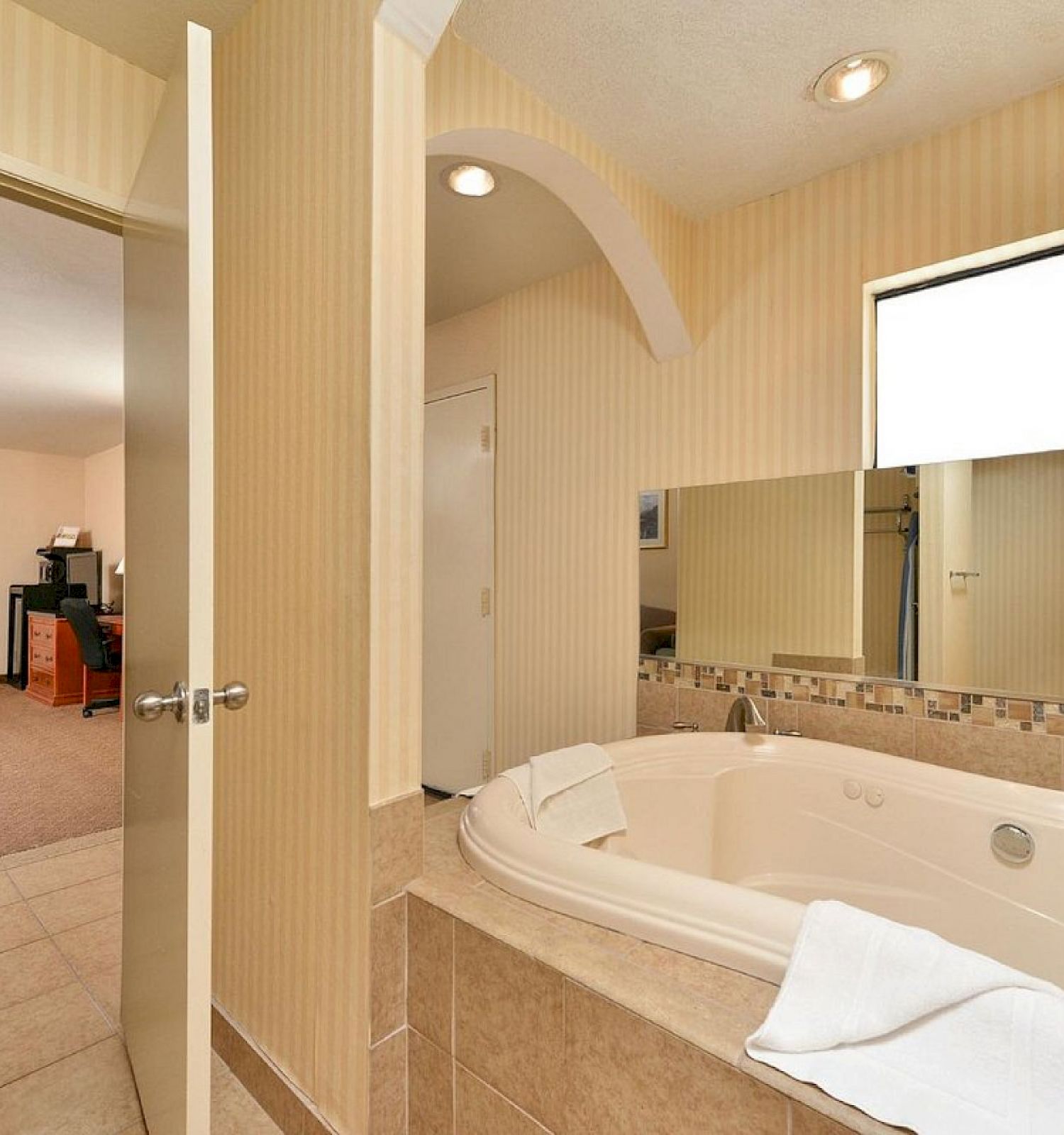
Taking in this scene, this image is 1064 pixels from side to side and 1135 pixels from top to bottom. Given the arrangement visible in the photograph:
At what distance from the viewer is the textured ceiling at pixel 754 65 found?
4.53ft

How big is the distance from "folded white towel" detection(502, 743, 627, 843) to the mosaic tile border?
2.18 feet

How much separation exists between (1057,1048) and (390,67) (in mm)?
1637

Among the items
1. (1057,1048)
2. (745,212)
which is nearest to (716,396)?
(745,212)

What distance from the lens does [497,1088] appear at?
1014mm

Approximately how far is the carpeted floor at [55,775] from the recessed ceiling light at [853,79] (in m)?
3.70

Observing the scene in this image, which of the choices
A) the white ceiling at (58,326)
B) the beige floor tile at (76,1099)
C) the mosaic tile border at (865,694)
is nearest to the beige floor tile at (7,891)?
the beige floor tile at (76,1099)

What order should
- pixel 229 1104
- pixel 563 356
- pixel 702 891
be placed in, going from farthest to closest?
pixel 563 356 < pixel 229 1104 < pixel 702 891

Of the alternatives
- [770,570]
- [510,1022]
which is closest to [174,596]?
[510,1022]

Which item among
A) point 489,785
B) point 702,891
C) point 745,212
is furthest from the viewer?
point 745,212

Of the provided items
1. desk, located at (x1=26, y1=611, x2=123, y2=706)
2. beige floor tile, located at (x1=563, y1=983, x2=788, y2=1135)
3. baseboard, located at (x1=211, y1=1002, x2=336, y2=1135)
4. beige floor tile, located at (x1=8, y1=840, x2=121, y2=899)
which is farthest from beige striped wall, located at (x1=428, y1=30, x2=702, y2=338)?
desk, located at (x1=26, y1=611, x2=123, y2=706)

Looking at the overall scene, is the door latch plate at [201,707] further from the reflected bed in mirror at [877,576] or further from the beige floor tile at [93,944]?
the reflected bed in mirror at [877,576]

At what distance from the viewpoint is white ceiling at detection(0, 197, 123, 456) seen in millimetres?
2473

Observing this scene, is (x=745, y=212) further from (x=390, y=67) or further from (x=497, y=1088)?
(x=497, y=1088)

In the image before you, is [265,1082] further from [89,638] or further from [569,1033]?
[89,638]
